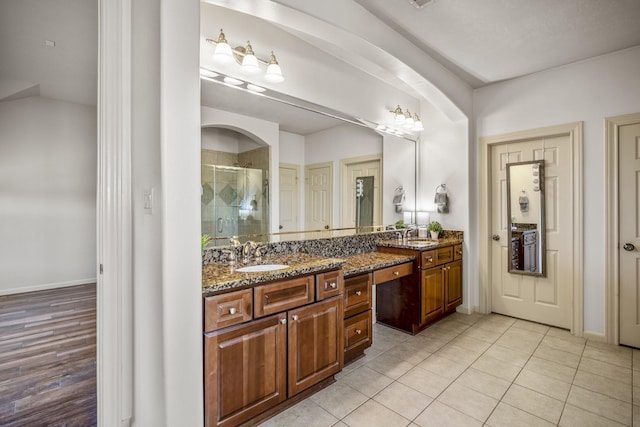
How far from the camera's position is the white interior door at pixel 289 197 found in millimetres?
2541

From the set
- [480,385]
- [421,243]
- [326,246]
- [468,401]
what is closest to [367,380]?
[468,401]

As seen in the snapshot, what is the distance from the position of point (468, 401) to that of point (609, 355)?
1694 millimetres

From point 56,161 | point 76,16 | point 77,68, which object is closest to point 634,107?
point 76,16

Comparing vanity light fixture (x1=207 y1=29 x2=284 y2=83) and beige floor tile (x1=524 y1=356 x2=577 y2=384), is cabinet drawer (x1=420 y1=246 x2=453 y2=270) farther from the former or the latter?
vanity light fixture (x1=207 y1=29 x2=284 y2=83)

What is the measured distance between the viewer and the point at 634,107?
2.76m

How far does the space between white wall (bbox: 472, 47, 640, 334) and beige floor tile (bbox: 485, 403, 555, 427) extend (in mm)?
1809

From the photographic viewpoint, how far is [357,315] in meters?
2.40

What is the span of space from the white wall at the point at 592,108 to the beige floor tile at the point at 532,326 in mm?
357

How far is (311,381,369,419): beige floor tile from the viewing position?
189 cm

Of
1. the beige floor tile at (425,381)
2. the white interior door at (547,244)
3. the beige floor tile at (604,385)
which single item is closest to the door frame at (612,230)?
the white interior door at (547,244)

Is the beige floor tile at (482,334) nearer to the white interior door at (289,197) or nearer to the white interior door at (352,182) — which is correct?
the white interior door at (352,182)

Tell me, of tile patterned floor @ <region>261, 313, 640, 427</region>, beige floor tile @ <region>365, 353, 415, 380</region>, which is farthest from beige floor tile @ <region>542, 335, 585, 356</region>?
beige floor tile @ <region>365, 353, 415, 380</region>

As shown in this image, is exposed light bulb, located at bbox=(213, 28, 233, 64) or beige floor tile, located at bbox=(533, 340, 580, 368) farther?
beige floor tile, located at bbox=(533, 340, 580, 368)

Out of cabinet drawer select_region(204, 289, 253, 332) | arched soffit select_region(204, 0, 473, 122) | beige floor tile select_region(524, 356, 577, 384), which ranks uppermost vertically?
arched soffit select_region(204, 0, 473, 122)
